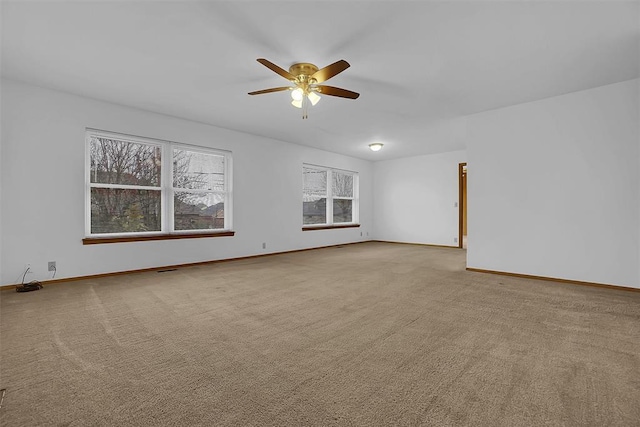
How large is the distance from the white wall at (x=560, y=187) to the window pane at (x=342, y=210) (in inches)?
159

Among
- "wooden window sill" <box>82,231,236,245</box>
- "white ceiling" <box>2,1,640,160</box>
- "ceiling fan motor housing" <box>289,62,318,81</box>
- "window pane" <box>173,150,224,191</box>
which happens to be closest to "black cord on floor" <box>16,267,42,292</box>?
"wooden window sill" <box>82,231,236,245</box>

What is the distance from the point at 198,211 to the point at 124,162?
1400 mm

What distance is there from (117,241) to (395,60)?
4.50m

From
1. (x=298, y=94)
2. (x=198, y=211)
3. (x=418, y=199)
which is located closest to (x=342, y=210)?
(x=418, y=199)

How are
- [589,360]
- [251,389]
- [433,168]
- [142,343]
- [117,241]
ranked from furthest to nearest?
[433,168] < [117,241] < [142,343] < [589,360] < [251,389]

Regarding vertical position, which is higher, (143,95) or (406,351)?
(143,95)

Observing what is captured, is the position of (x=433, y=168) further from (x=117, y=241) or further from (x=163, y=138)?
(x=117, y=241)

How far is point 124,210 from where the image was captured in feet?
14.8

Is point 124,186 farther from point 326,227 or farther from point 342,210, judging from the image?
point 342,210

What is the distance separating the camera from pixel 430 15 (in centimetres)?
235

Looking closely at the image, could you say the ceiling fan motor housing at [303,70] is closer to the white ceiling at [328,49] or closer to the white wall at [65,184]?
the white ceiling at [328,49]

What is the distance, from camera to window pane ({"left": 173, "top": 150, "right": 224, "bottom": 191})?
514cm

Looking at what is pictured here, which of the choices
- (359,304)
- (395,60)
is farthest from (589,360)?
(395,60)

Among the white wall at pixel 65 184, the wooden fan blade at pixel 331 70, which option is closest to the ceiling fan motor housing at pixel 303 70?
the wooden fan blade at pixel 331 70
